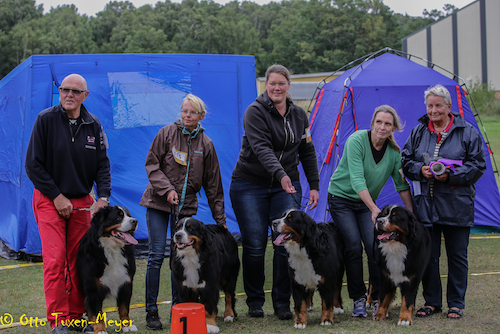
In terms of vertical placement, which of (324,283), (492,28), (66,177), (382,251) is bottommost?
(324,283)

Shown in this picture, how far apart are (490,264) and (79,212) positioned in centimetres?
442

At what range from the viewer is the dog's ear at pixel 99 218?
3.30 m

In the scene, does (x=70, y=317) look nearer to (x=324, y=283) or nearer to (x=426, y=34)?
(x=324, y=283)

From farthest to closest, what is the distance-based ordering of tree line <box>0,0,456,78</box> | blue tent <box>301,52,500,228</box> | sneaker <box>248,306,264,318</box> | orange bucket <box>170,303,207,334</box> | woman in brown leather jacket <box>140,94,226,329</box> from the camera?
tree line <box>0,0,456,78</box>
blue tent <box>301,52,500,228</box>
sneaker <box>248,306,264,318</box>
woman in brown leather jacket <box>140,94,226,329</box>
orange bucket <box>170,303,207,334</box>

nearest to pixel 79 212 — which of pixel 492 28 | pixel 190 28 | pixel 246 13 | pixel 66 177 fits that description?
pixel 66 177

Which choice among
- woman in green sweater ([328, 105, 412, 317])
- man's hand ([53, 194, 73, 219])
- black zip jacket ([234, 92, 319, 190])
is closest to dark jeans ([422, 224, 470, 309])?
woman in green sweater ([328, 105, 412, 317])

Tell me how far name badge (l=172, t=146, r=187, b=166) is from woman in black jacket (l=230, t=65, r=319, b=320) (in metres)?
→ 0.42

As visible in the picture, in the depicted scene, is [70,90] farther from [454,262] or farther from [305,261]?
[454,262]

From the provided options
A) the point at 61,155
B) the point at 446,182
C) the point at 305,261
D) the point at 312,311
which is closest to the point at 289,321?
the point at 312,311

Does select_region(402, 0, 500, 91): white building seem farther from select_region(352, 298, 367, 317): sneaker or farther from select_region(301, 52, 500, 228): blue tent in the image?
select_region(352, 298, 367, 317): sneaker

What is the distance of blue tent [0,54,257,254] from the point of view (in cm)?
596

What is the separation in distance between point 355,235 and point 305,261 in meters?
0.49

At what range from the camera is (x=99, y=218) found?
3322 millimetres

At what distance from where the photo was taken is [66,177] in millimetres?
3354
